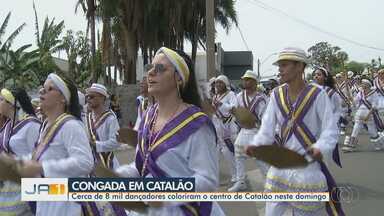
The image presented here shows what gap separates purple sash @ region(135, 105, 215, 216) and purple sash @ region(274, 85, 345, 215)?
152 centimetres

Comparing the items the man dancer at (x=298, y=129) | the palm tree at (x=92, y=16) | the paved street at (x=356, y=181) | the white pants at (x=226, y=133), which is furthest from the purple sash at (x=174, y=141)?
the palm tree at (x=92, y=16)

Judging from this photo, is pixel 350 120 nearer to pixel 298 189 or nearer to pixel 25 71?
pixel 25 71

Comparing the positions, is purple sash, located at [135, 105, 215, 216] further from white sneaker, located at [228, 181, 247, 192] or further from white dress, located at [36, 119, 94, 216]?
white sneaker, located at [228, 181, 247, 192]

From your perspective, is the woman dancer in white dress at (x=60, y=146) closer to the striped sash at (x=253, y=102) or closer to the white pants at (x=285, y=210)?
the white pants at (x=285, y=210)

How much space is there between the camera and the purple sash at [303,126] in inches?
179

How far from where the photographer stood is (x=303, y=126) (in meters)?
4.59

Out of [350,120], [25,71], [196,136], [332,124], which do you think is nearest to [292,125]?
[332,124]

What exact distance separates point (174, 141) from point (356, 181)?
7.30 meters

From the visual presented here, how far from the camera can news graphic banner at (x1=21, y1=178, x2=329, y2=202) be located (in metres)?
3.14

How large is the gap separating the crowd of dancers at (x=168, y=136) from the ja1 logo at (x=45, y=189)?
63 millimetres

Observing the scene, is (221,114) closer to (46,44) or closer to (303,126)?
(303,126)

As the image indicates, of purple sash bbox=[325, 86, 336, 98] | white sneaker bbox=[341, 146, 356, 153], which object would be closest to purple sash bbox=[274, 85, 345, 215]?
purple sash bbox=[325, 86, 336, 98]

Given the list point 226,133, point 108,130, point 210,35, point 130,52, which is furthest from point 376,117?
point 130,52

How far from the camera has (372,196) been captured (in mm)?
8391
